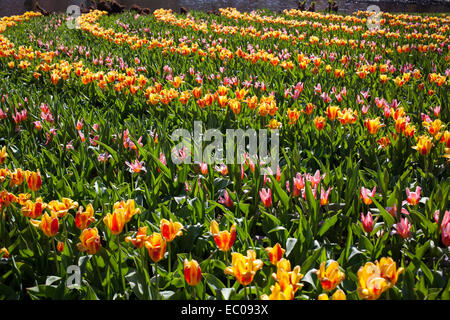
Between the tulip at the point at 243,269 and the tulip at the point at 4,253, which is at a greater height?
the tulip at the point at 243,269

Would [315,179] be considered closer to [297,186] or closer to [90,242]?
[297,186]

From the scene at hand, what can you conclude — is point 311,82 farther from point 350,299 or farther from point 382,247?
point 350,299

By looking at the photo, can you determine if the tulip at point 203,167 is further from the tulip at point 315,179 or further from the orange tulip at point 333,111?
the orange tulip at point 333,111

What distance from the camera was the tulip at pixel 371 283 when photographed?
100 centimetres

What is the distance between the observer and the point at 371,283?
1.01m

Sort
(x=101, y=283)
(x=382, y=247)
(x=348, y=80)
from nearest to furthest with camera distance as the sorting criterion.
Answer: (x=101, y=283)
(x=382, y=247)
(x=348, y=80)

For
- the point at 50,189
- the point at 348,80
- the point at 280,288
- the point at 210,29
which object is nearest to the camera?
the point at 280,288

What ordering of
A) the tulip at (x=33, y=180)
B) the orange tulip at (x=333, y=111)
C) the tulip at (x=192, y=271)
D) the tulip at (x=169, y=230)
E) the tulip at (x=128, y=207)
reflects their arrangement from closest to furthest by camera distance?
1. the tulip at (x=192, y=271)
2. the tulip at (x=169, y=230)
3. the tulip at (x=128, y=207)
4. the tulip at (x=33, y=180)
5. the orange tulip at (x=333, y=111)

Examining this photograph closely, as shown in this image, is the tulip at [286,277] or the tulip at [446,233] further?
the tulip at [446,233]

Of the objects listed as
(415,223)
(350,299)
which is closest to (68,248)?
(350,299)

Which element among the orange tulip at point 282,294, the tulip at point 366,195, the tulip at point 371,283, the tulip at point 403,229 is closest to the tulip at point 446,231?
the tulip at point 403,229

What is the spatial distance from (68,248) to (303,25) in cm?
886

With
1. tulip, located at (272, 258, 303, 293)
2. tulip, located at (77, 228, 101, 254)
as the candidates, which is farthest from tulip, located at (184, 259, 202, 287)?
tulip, located at (77, 228, 101, 254)
